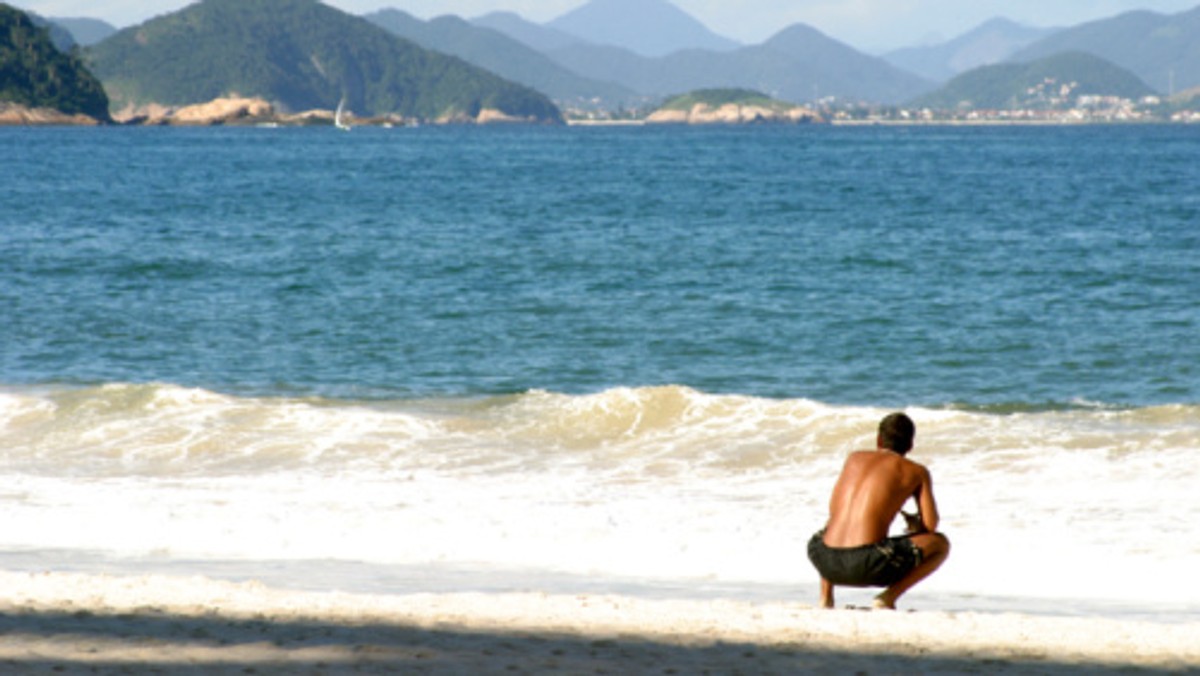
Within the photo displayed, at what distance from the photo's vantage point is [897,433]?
306 inches

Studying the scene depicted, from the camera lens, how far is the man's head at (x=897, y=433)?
25.5 feet

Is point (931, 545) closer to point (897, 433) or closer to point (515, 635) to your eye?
point (897, 433)

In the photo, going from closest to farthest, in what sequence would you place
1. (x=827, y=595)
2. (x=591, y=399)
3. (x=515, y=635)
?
(x=515, y=635)
(x=827, y=595)
(x=591, y=399)

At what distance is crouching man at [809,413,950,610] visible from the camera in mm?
7703

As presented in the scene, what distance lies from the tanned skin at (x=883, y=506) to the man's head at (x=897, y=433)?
40 millimetres

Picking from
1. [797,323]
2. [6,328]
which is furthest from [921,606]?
[6,328]

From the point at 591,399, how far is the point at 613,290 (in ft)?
42.1

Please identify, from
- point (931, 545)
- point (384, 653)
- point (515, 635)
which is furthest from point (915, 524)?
point (384, 653)

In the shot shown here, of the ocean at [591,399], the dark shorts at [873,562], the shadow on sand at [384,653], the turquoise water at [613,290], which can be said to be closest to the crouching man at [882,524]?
the dark shorts at [873,562]

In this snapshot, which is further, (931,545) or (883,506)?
(931,545)

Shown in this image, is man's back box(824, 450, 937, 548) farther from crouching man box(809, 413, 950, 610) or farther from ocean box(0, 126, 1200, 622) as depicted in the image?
ocean box(0, 126, 1200, 622)

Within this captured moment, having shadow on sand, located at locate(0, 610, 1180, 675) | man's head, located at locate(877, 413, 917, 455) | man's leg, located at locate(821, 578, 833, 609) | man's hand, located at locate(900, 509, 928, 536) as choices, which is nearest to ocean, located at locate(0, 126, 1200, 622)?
man's leg, located at locate(821, 578, 833, 609)

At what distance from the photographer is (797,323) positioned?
82.3 ft

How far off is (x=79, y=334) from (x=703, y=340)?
1001 cm
